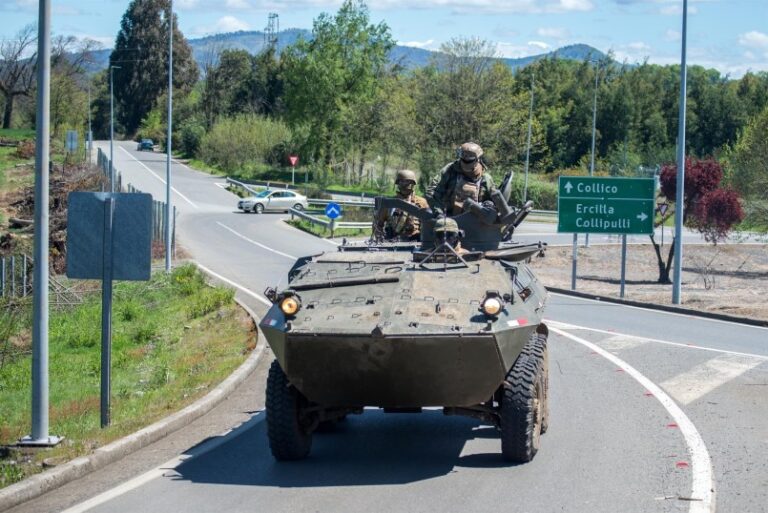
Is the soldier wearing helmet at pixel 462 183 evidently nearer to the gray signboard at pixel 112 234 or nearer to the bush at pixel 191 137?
the gray signboard at pixel 112 234

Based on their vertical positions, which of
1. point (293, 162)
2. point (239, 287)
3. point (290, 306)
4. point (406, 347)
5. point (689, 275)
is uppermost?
point (293, 162)

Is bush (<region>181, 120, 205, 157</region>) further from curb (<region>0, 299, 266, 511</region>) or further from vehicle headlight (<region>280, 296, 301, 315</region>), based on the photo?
vehicle headlight (<region>280, 296, 301, 315</region>)

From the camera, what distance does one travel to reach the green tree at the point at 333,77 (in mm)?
86500

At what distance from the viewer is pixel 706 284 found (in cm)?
3606

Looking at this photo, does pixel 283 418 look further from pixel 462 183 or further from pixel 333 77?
pixel 333 77

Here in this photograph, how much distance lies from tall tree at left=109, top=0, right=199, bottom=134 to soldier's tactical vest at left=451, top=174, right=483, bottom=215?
360 ft

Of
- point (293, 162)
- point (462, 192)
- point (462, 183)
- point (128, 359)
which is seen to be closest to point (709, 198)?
point (128, 359)

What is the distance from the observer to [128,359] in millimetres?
22109

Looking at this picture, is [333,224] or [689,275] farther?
[333,224]

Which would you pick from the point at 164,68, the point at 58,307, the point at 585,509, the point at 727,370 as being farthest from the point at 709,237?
the point at 164,68

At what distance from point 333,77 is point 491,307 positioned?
7834 cm

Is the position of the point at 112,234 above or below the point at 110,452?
above

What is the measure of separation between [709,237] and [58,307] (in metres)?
28.2

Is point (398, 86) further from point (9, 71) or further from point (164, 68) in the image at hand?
point (164, 68)
